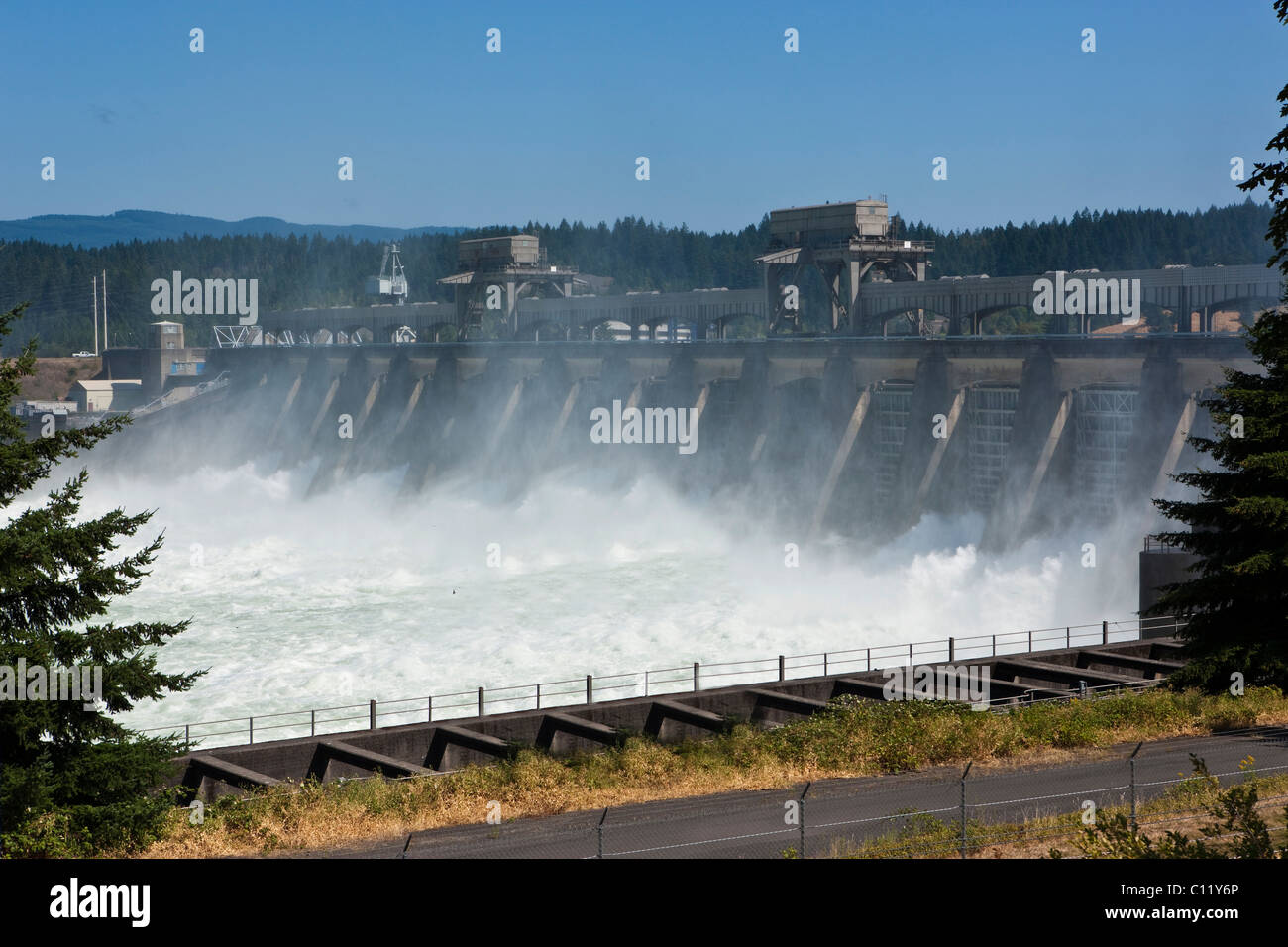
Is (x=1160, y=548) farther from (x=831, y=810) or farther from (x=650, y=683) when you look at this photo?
(x=831, y=810)

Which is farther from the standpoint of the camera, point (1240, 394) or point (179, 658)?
point (179, 658)

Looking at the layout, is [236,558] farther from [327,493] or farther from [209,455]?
[209,455]

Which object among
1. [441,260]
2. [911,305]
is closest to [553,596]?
[911,305]

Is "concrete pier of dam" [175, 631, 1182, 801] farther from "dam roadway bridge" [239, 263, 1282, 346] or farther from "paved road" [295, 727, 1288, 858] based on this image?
"dam roadway bridge" [239, 263, 1282, 346]

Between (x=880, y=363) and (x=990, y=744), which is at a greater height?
(x=880, y=363)

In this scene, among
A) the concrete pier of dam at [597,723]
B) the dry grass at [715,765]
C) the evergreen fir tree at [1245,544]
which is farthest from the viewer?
the concrete pier of dam at [597,723]

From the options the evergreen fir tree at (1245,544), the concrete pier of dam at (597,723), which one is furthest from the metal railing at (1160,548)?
the evergreen fir tree at (1245,544)

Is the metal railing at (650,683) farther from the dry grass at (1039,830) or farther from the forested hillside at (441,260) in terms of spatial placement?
the forested hillside at (441,260)

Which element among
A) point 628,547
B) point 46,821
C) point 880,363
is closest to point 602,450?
point 628,547
